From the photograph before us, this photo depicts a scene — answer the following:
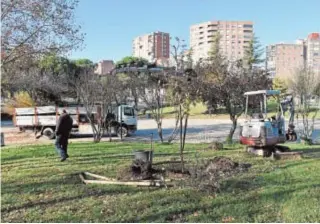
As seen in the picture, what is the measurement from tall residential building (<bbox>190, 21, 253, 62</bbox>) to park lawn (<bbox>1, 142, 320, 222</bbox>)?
38.5 meters

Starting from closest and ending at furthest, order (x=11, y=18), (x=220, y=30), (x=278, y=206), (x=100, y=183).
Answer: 1. (x=278, y=206)
2. (x=100, y=183)
3. (x=11, y=18)
4. (x=220, y=30)

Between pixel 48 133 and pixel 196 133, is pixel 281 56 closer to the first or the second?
pixel 196 133

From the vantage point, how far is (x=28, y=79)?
110 ft

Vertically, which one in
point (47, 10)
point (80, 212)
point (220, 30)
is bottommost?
point (80, 212)

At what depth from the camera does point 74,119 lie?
87.5 feet

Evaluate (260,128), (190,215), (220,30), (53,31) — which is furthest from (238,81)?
(220,30)

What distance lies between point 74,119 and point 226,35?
4240cm

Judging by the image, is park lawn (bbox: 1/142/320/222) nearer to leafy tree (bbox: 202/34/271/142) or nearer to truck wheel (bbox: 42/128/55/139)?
leafy tree (bbox: 202/34/271/142)

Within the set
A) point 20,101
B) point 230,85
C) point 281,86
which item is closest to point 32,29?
point 230,85

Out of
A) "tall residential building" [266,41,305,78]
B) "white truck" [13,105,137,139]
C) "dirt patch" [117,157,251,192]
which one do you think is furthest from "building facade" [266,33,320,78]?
"dirt patch" [117,157,251,192]

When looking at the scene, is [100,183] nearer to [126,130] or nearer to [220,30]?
[126,130]

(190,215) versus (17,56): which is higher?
(17,56)

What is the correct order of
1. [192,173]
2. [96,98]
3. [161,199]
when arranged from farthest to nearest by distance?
[96,98], [192,173], [161,199]

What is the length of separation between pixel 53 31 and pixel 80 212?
23.7ft
